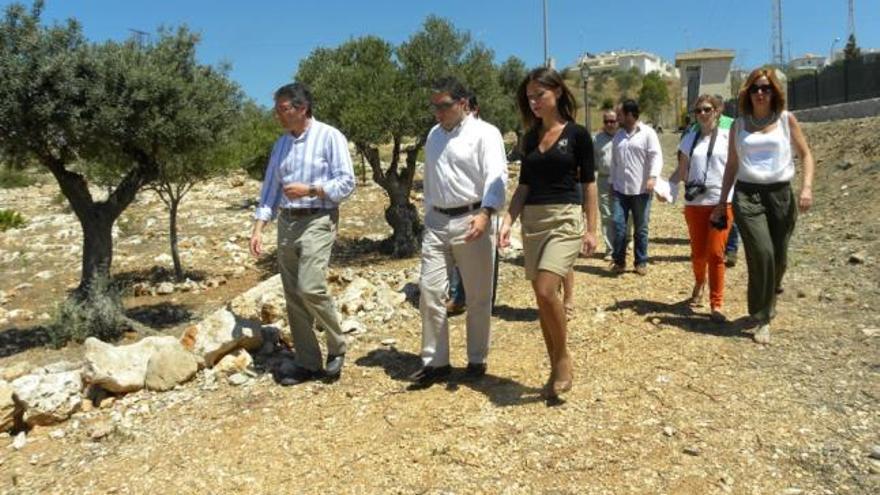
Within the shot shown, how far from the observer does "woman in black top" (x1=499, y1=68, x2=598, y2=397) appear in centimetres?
404

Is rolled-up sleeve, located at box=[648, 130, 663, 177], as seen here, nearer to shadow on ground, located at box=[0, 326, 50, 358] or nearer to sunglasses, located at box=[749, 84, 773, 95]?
sunglasses, located at box=[749, 84, 773, 95]

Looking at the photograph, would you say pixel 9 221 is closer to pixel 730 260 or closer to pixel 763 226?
pixel 730 260

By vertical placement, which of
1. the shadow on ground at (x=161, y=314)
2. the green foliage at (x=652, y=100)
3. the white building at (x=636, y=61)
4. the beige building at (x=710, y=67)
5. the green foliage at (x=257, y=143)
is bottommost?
the shadow on ground at (x=161, y=314)

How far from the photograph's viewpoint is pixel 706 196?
6105 millimetres

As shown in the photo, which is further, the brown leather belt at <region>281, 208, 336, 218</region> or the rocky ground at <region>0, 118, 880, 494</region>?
the brown leather belt at <region>281, 208, 336, 218</region>

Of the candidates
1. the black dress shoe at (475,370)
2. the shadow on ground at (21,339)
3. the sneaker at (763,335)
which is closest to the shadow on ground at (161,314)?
the shadow on ground at (21,339)

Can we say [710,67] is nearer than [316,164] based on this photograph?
No

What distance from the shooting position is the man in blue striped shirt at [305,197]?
4707mm

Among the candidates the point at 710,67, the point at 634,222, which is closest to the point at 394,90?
the point at 634,222

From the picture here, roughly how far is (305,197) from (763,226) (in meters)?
3.22

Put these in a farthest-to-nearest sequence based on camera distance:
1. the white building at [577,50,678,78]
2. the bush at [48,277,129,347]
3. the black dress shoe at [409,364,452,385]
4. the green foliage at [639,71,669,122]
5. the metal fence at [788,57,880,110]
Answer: the white building at [577,50,678,78], the green foliage at [639,71,669,122], the metal fence at [788,57,880,110], the bush at [48,277,129,347], the black dress shoe at [409,364,452,385]

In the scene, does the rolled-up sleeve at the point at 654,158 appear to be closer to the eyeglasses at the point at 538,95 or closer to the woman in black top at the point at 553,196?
the woman in black top at the point at 553,196

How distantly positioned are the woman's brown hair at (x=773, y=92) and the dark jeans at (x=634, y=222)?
2.45m

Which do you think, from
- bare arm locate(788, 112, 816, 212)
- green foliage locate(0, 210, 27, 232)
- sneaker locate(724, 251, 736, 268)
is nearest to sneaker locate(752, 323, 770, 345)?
bare arm locate(788, 112, 816, 212)
